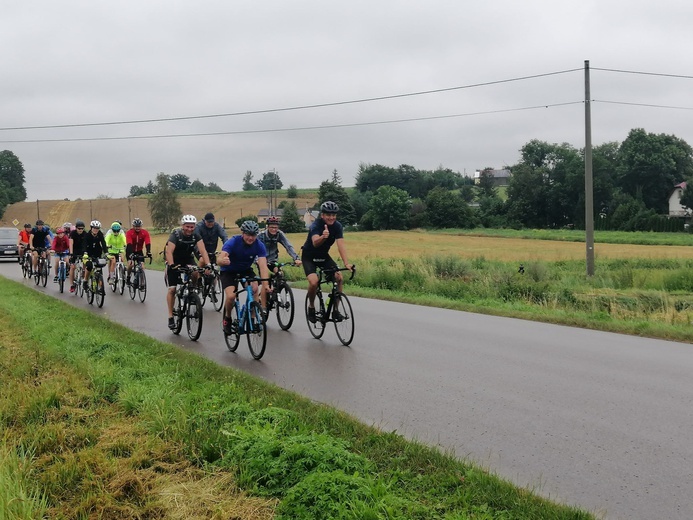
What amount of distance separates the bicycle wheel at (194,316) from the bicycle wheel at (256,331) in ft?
5.93

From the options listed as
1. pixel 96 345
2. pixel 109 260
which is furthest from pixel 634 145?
pixel 96 345

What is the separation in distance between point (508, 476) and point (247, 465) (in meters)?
1.85

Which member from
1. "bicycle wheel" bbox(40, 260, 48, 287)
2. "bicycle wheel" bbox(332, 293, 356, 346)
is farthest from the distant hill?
"bicycle wheel" bbox(332, 293, 356, 346)

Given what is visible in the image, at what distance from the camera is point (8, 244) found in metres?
38.5

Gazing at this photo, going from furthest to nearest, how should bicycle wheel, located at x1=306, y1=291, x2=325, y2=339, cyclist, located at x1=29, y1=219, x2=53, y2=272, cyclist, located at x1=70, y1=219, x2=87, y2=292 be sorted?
cyclist, located at x1=29, y1=219, x2=53, y2=272
cyclist, located at x1=70, y1=219, x2=87, y2=292
bicycle wheel, located at x1=306, y1=291, x2=325, y2=339

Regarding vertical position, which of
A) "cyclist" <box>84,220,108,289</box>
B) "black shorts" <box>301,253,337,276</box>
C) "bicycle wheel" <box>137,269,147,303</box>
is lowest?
"bicycle wheel" <box>137,269,147,303</box>

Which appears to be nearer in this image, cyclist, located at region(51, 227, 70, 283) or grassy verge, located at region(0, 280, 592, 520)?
grassy verge, located at region(0, 280, 592, 520)

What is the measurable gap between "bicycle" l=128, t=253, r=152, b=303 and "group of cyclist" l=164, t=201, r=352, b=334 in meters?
4.56

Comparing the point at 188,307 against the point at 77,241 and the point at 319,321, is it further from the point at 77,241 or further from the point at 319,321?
the point at 77,241

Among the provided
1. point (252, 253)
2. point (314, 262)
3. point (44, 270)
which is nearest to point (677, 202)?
point (44, 270)

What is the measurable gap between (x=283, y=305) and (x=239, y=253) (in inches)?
97.8

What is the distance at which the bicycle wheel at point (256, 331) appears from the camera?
29.8 feet

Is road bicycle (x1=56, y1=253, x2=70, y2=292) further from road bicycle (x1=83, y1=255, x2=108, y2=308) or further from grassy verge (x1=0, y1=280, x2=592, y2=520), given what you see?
grassy verge (x1=0, y1=280, x2=592, y2=520)

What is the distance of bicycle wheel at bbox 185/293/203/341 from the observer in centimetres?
1084
